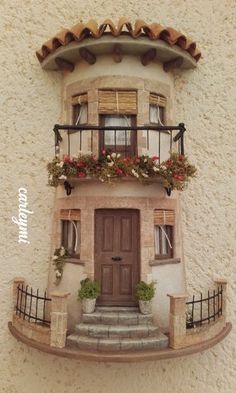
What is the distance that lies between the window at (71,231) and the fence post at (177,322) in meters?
2.30

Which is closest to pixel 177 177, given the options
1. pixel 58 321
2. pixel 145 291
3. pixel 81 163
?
pixel 81 163

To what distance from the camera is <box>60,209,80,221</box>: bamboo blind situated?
698 centimetres

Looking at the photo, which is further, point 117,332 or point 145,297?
point 145,297

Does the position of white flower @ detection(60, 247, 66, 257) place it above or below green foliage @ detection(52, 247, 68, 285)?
above

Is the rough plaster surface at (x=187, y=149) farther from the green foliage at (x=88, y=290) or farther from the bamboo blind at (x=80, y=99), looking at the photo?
the green foliage at (x=88, y=290)

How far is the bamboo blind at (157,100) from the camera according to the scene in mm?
7199

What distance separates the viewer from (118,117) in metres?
7.08

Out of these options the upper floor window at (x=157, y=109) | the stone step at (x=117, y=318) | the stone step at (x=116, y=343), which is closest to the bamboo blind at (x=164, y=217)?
the stone step at (x=117, y=318)

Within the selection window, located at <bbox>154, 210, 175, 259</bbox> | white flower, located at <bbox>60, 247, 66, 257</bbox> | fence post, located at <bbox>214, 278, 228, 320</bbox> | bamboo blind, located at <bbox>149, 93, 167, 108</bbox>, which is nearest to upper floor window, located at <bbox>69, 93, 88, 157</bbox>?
bamboo blind, located at <bbox>149, 93, 167, 108</bbox>

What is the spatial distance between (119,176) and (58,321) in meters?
2.93

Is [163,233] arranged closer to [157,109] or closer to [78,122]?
[157,109]

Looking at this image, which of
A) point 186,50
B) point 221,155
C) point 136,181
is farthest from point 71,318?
point 186,50

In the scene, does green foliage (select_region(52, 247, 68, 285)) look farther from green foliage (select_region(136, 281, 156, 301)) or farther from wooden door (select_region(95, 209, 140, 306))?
green foliage (select_region(136, 281, 156, 301))

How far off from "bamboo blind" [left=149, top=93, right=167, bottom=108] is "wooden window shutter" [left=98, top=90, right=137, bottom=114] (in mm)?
433
